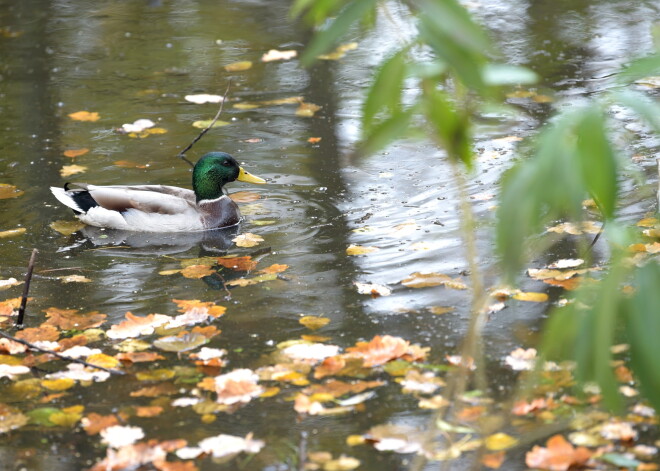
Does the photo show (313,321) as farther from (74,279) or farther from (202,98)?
(202,98)

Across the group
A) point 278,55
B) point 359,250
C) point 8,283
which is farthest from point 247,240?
point 278,55

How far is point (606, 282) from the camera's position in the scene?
5.00ft

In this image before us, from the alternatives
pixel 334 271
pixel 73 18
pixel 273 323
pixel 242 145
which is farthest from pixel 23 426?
pixel 73 18

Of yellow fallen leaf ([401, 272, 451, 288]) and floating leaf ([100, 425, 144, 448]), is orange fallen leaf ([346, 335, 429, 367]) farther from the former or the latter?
floating leaf ([100, 425, 144, 448])

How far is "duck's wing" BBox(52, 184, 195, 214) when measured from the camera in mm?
6625

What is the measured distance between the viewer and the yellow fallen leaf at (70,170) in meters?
A: 7.39

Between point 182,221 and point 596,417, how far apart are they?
12.6 feet

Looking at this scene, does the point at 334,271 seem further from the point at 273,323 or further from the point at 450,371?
the point at 450,371

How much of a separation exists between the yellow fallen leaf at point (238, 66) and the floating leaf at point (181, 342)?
5367mm

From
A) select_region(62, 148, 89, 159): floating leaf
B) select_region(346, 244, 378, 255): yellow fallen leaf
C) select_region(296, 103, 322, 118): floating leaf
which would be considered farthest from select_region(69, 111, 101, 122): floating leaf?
select_region(346, 244, 378, 255): yellow fallen leaf

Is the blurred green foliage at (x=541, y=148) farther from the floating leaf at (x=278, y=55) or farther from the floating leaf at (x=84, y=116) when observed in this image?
the floating leaf at (x=278, y=55)

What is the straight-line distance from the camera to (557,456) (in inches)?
133

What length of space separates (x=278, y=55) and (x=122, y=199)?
12.0 ft

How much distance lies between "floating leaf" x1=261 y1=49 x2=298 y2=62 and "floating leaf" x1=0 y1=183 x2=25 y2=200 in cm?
345
